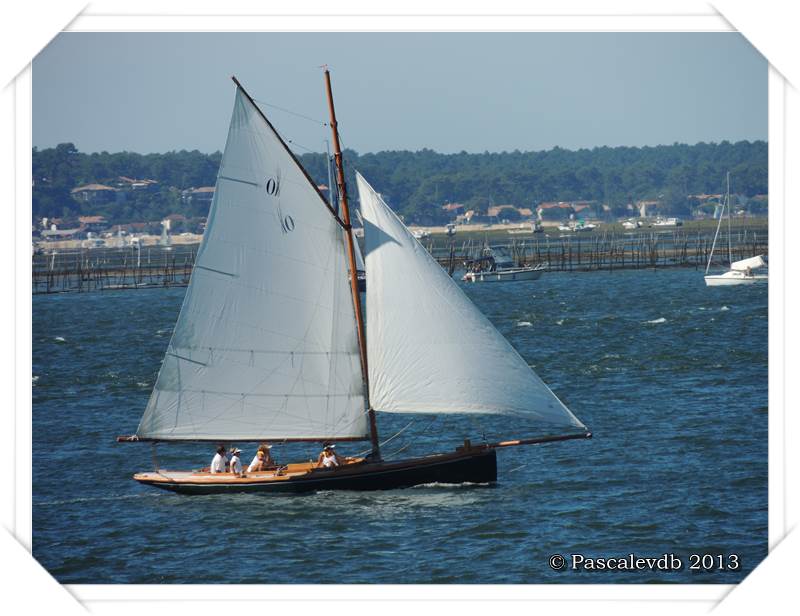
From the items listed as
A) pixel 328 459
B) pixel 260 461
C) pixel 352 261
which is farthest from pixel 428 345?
pixel 260 461

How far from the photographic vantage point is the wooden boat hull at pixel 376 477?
95.8 ft

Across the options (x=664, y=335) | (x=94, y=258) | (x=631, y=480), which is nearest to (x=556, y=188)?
(x=94, y=258)

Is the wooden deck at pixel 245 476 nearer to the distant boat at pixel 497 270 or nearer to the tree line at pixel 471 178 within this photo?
the tree line at pixel 471 178

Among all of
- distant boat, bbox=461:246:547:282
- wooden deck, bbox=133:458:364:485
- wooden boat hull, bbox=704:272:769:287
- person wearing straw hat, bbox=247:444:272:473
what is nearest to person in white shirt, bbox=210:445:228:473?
wooden deck, bbox=133:458:364:485

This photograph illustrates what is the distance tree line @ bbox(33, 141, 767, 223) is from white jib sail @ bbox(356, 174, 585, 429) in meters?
20.2

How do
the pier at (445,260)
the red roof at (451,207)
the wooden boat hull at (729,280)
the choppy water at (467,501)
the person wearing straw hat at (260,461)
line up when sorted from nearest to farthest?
the choppy water at (467,501)
the person wearing straw hat at (260,461)
the wooden boat hull at (729,280)
the pier at (445,260)
the red roof at (451,207)

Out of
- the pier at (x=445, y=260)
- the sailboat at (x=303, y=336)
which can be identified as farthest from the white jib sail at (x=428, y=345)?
the pier at (x=445, y=260)

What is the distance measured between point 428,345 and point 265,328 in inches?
143

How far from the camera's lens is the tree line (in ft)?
230

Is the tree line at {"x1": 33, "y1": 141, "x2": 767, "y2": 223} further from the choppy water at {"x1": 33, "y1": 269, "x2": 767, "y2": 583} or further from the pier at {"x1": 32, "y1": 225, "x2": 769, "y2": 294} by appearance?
the choppy water at {"x1": 33, "y1": 269, "x2": 767, "y2": 583}

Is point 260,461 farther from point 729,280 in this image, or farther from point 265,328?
point 729,280

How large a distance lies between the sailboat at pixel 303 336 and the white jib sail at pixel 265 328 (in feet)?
0.07

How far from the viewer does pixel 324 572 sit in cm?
2520

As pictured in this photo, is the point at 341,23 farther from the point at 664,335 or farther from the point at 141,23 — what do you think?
the point at 664,335
